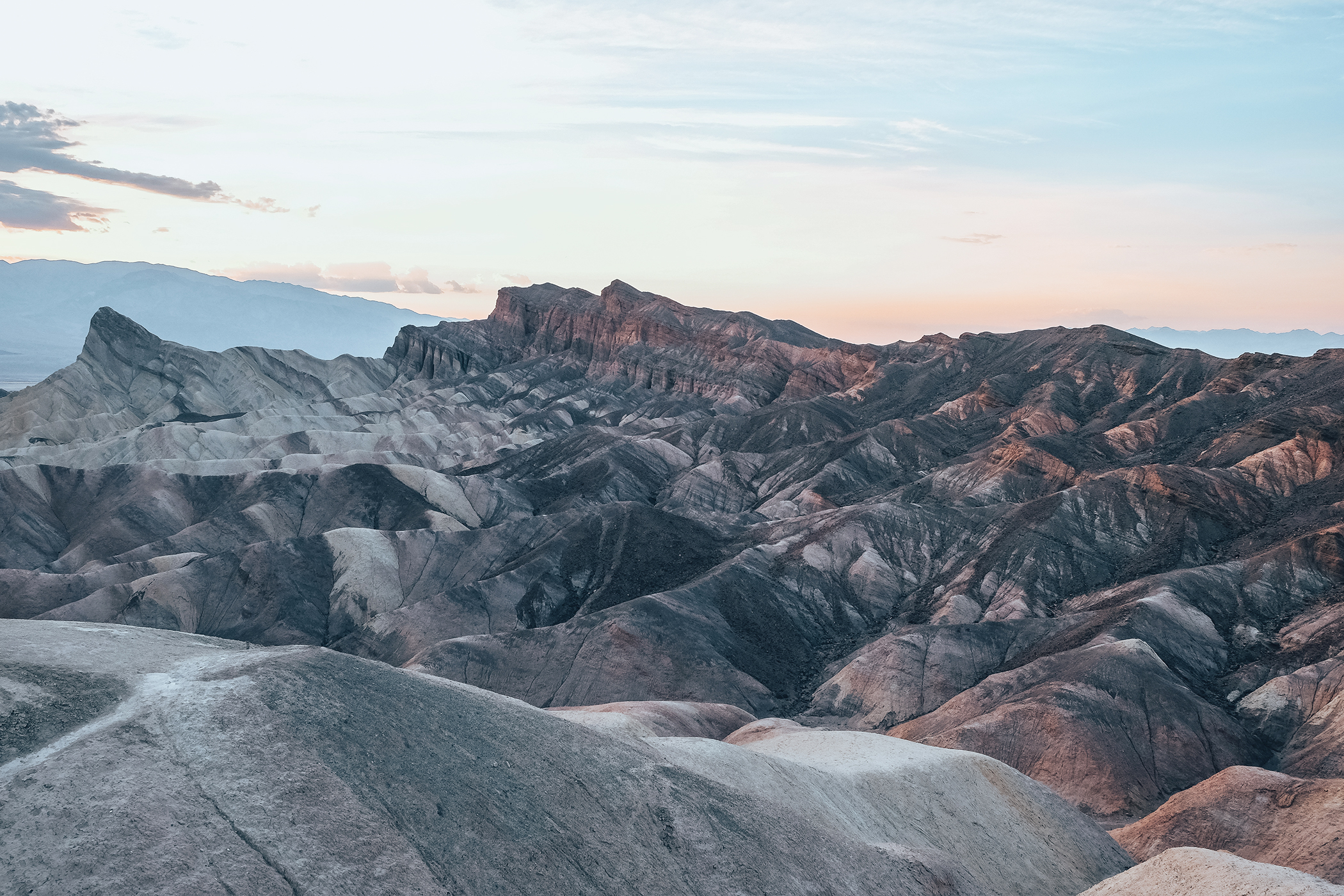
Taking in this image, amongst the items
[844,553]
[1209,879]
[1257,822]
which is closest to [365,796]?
[1209,879]

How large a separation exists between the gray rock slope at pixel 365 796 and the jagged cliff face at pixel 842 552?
18850 mm

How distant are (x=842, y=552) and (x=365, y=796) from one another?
45.6m

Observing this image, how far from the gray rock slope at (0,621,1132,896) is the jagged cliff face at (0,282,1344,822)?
61.8ft

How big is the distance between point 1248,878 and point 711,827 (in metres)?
10.6

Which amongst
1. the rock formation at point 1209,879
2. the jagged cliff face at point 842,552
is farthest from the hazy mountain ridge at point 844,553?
the rock formation at point 1209,879

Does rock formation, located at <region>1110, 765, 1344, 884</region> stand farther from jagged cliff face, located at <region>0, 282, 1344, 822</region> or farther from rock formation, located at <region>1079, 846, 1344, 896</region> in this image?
rock formation, located at <region>1079, 846, 1344, 896</region>

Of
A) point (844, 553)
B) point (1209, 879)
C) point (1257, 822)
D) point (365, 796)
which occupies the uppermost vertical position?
point (365, 796)

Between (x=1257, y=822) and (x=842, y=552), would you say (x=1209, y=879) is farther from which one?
(x=842, y=552)

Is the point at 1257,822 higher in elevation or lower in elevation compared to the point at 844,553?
lower

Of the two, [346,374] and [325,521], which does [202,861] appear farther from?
[346,374]

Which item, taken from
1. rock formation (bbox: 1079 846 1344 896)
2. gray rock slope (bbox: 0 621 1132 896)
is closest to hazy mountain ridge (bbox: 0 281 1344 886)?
rock formation (bbox: 1079 846 1344 896)

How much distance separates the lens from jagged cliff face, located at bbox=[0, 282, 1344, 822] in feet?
144

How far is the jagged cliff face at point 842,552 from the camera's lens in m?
43.9

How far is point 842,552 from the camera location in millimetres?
61000
